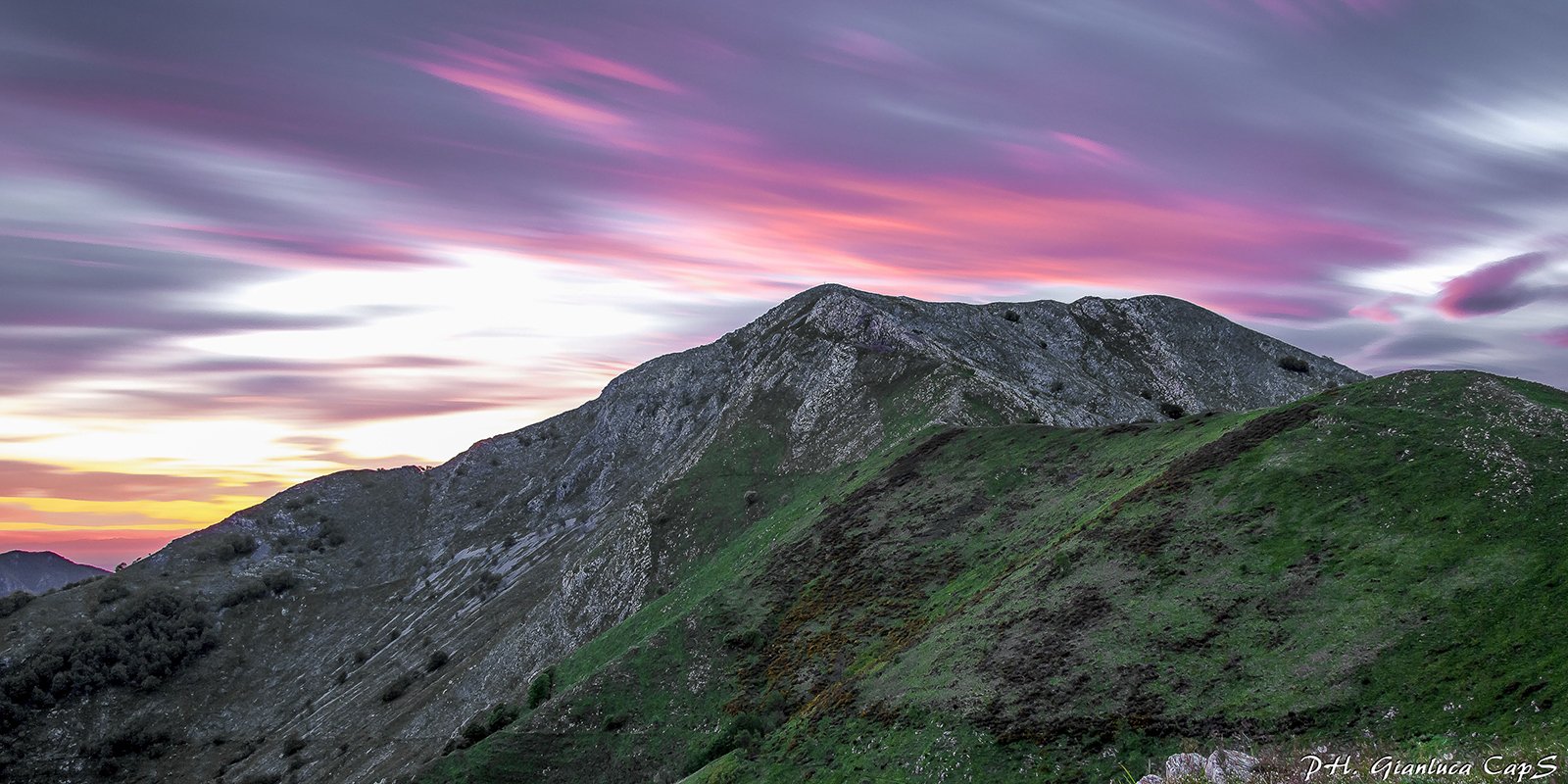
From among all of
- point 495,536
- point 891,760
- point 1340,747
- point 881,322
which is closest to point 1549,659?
point 1340,747

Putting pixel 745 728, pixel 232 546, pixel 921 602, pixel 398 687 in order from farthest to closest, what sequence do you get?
pixel 232 546, pixel 398 687, pixel 921 602, pixel 745 728

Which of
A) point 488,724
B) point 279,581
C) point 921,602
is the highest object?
point 921,602

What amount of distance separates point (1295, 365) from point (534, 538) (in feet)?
481

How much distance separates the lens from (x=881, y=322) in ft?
387

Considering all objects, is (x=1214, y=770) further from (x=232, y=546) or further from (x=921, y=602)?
(x=232, y=546)

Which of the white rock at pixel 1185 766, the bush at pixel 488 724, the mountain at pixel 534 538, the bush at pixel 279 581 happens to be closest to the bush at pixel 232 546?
the mountain at pixel 534 538

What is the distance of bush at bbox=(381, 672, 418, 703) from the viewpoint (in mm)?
98000

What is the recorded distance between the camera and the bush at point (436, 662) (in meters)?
102

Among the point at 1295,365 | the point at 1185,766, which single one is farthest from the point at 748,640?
the point at 1295,365

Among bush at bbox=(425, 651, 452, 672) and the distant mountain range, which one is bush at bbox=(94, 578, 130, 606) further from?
bush at bbox=(425, 651, 452, 672)

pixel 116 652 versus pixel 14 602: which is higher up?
Result: pixel 14 602

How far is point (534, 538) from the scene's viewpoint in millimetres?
147500

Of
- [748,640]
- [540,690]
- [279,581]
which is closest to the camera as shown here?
[748,640]

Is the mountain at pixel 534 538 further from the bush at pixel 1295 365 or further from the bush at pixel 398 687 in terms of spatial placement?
the bush at pixel 1295 365
